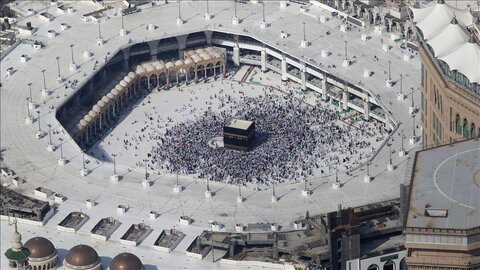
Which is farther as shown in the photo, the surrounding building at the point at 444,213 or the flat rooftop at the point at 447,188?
the flat rooftop at the point at 447,188

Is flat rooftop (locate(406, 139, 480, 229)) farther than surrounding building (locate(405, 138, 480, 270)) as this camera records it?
Yes

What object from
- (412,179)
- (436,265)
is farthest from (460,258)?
(412,179)

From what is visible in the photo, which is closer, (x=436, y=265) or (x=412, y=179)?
(x=436, y=265)

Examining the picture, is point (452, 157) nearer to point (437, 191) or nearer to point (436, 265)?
point (437, 191)

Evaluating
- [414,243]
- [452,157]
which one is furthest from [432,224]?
[452,157]

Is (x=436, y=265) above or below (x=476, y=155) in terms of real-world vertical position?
below
